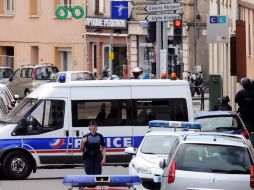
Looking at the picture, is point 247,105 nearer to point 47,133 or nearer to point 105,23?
point 47,133

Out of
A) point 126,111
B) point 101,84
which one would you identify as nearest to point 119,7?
point 126,111

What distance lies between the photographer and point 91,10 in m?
68.6

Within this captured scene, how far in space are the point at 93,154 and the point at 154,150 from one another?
52.7 inches

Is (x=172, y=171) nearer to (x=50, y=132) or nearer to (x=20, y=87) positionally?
(x=50, y=132)

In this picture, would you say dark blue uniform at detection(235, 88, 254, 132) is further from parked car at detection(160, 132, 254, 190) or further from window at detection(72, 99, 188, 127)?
parked car at detection(160, 132, 254, 190)

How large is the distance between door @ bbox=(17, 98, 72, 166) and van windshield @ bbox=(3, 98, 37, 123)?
0.15 meters

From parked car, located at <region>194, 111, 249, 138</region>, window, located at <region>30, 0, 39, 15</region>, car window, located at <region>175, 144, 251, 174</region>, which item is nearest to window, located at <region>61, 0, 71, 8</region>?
window, located at <region>30, 0, 39, 15</region>

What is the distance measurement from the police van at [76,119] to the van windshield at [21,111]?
0.03 m

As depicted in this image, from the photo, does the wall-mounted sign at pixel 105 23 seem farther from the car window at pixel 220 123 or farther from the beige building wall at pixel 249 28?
the car window at pixel 220 123

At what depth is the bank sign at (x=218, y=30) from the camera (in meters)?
35.1

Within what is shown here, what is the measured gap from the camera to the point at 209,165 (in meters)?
16.3

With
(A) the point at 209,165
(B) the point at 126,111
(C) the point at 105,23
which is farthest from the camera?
(C) the point at 105,23

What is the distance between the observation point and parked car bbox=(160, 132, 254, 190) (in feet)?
52.9

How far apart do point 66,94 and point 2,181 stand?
2.35 meters
